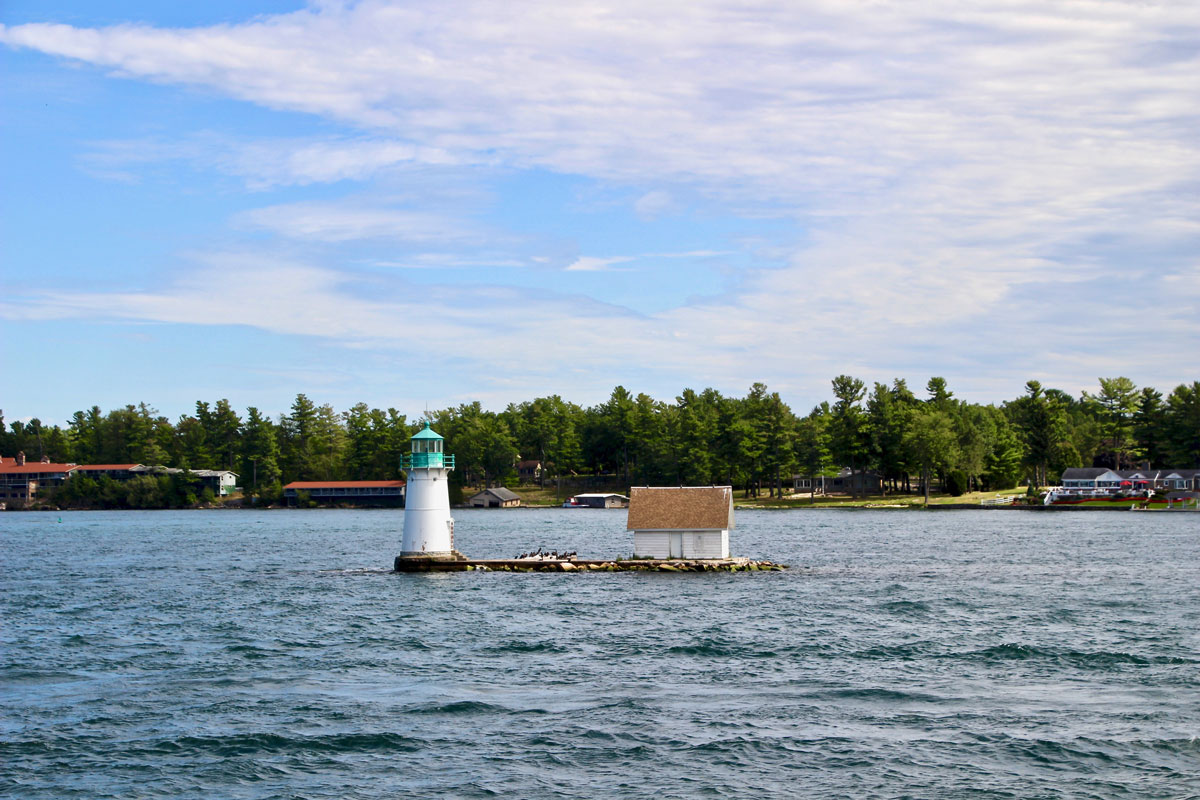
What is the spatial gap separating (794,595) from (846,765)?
27015mm

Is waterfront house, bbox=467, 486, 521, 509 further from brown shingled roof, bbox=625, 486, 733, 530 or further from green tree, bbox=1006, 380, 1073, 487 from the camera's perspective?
brown shingled roof, bbox=625, 486, 733, 530

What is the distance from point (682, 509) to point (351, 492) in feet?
439

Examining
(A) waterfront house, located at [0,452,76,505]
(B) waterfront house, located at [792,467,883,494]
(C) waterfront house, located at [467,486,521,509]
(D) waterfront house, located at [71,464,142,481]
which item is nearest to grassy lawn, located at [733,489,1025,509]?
(B) waterfront house, located at [792,467,883,494]

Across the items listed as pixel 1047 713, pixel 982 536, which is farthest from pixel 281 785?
pixel 982 536

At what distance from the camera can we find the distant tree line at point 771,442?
153 m

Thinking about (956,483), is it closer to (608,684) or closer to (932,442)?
(932,442)

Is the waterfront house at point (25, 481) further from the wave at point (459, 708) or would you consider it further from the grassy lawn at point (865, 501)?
the wave at point (459, 708)

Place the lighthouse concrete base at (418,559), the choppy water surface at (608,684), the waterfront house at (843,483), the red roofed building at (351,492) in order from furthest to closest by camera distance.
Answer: the red roofed building at (351,492) → the waterfront house at (843,483) → the lighthouse concrete base at (418,559) → the choppy water surface at (608,684)

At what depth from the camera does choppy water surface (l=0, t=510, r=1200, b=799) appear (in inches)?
894

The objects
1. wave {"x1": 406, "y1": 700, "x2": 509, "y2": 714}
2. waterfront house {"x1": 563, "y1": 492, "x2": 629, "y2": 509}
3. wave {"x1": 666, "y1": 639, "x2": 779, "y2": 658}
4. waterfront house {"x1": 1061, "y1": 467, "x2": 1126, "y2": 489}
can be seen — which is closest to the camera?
wave {"x1": 406, "y1": 700, "x2": 509, "y2": 714}

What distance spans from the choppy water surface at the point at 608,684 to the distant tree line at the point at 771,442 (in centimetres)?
8995

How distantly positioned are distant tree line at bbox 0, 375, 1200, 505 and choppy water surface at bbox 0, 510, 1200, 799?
Answer: 90.0m

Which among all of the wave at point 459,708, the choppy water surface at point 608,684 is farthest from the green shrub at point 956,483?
the wave at point 459,708

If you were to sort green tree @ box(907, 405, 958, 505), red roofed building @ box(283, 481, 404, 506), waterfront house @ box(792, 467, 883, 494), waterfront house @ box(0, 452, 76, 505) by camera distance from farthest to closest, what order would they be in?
waterfront house @ box(0, 452, 76, 505) < red roofed building @ box(283, 481, 404, 506) < waterfront house @ box(792, 467, 883, 494) < green tree @ box(907, 405, 958, 505)
